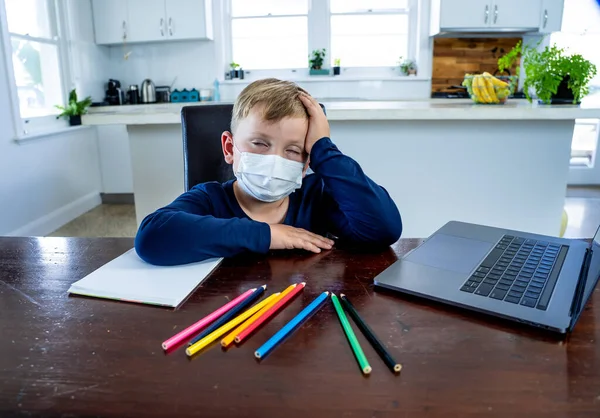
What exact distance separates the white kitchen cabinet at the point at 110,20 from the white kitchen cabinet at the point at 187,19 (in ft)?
1.31

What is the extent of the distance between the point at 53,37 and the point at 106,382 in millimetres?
3816

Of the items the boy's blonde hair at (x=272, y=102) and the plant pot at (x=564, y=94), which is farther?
the plant pot at (x=564, y=94)

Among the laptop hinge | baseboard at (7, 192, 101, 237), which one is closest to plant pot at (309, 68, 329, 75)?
baseboard at (7, 192, 101, 237)

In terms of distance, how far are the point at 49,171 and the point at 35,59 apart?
0.81m

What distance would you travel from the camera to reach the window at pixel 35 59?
314 cm

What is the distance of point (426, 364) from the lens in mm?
523

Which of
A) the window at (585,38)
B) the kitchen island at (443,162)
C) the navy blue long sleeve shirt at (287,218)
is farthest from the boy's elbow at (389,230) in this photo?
the window at (585,38)

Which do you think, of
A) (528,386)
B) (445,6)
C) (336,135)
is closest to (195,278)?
(528,386)

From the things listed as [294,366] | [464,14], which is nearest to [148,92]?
[464,14]

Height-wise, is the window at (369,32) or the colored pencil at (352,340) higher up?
the window at (369,32)

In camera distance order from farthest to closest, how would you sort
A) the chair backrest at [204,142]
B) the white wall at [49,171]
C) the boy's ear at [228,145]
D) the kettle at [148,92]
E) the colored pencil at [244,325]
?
the kettle at [148,92] < the white wall at [49,171] < the chair backrest at [204,142] < the boy's ear at [228,145] < the colored pencil at [244,325]

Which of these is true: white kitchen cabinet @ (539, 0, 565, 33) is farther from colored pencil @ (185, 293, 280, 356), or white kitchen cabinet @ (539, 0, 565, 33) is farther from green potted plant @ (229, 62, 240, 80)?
colored pencil @ (185, 293, 280, 356)

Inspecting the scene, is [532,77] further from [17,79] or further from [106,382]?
[17,79]

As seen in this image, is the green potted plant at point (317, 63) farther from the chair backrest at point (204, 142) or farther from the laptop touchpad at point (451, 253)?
the laptop touchpad at point (451, 253)
